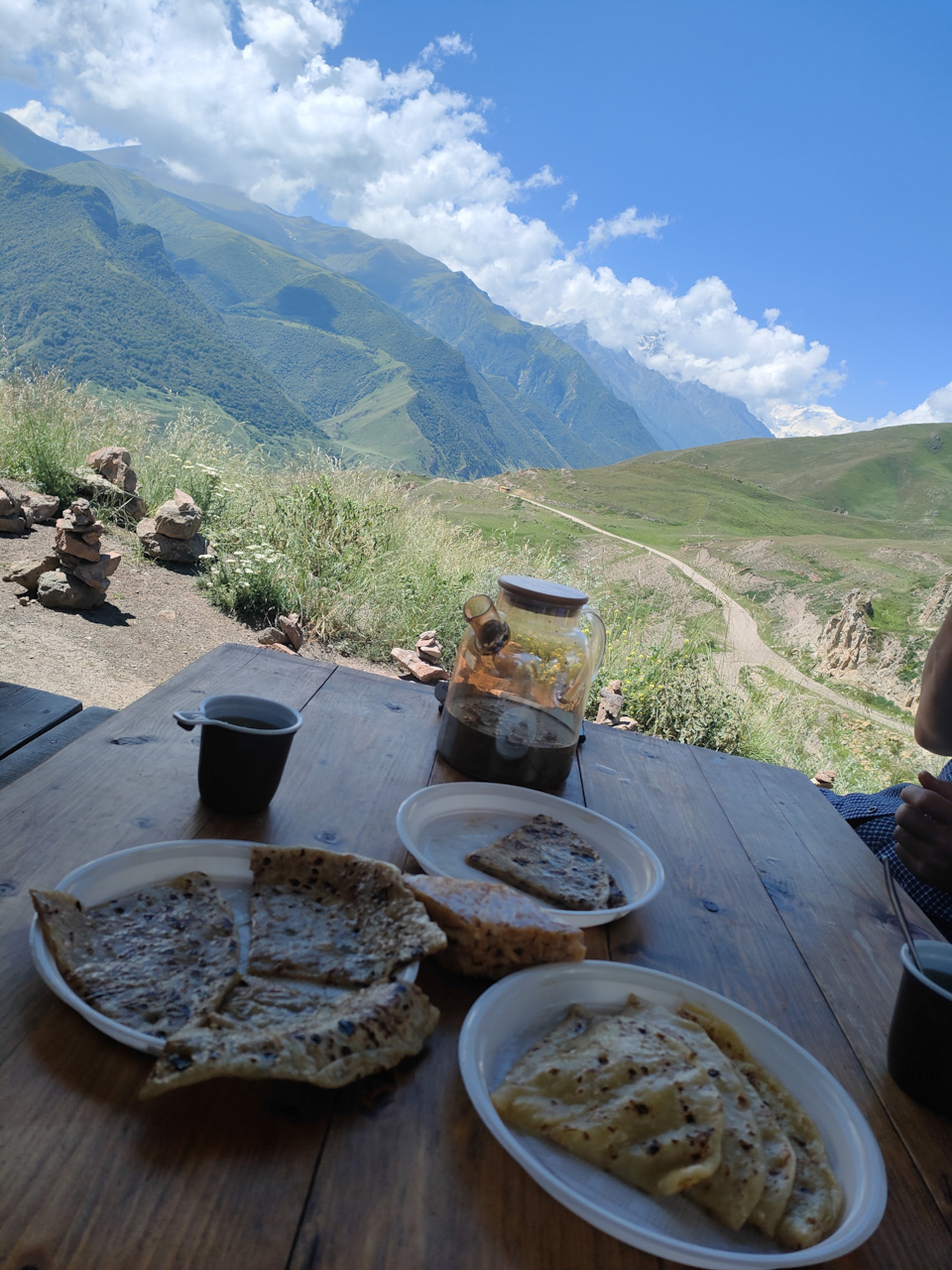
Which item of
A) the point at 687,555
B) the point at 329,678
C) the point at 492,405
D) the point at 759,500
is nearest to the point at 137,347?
the point at 759,500

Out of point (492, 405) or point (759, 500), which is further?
point (492, 405)

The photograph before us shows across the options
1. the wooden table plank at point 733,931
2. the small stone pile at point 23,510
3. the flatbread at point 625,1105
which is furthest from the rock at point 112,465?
the flatbread at point 625,1105

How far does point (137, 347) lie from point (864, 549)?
71.5m

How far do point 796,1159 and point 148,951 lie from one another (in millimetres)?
581

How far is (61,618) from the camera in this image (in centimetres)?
388

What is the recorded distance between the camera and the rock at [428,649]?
4359 mm

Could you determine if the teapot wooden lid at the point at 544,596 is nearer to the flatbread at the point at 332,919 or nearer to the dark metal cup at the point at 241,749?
the dark metal cup at the point at 241,749

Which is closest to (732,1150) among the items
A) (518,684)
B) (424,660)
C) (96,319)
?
(518,684)

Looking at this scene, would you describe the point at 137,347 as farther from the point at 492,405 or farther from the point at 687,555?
the point at 492,405

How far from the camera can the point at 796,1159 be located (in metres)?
0.61

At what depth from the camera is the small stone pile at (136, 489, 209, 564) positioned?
188 inches

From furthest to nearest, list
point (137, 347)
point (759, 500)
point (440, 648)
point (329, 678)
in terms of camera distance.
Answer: point (137, 347) < point (759, 500) < point (440, 648) < point (329, 678)

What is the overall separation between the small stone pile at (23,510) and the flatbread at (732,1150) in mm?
4893

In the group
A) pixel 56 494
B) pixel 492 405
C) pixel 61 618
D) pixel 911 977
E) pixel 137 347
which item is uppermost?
pixel 492 405
